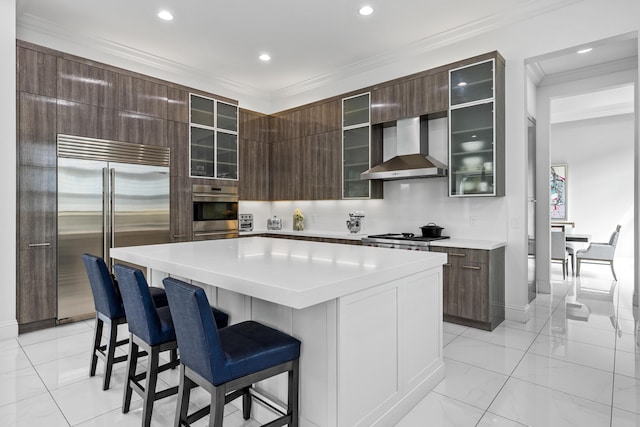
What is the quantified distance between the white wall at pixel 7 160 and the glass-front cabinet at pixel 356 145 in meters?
3.70

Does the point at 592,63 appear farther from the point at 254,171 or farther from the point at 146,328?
the point at 146,328

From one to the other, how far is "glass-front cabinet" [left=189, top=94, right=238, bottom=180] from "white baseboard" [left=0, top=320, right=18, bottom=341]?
244 cm

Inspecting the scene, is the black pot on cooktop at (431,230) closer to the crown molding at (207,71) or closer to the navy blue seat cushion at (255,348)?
the crown molding at (207,71)

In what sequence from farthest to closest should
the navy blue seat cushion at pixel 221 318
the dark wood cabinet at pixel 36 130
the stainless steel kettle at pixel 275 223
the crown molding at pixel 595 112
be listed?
the crown molding at pixel 595 112, the stainless steel kettle at pixel 275 223, the dark wood cabinet at pixel 36 130, the navy blue seat cushion at pixel 221 318

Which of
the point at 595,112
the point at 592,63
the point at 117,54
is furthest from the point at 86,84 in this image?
the point at 595,112

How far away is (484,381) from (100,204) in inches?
162

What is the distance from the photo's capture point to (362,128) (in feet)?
16.0

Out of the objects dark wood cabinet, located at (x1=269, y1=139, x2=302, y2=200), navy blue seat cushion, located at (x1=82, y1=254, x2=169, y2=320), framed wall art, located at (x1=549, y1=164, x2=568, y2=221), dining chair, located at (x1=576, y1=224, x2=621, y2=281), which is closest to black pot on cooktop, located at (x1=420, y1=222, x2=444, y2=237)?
dark wood cabinet, located at (x1=269, y1=139, x2=302, y2=200)

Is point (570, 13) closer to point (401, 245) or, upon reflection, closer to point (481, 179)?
point (481, 179)

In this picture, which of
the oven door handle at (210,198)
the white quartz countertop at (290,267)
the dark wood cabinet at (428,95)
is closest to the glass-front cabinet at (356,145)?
the dark wood cabinet at (428,95)

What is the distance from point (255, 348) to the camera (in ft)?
5.32

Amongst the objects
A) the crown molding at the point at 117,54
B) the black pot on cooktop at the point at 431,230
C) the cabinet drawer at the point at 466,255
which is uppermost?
the crown molding at the point at 117,54

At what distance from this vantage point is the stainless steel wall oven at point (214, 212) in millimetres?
4852

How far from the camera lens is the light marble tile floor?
2.12 meters
